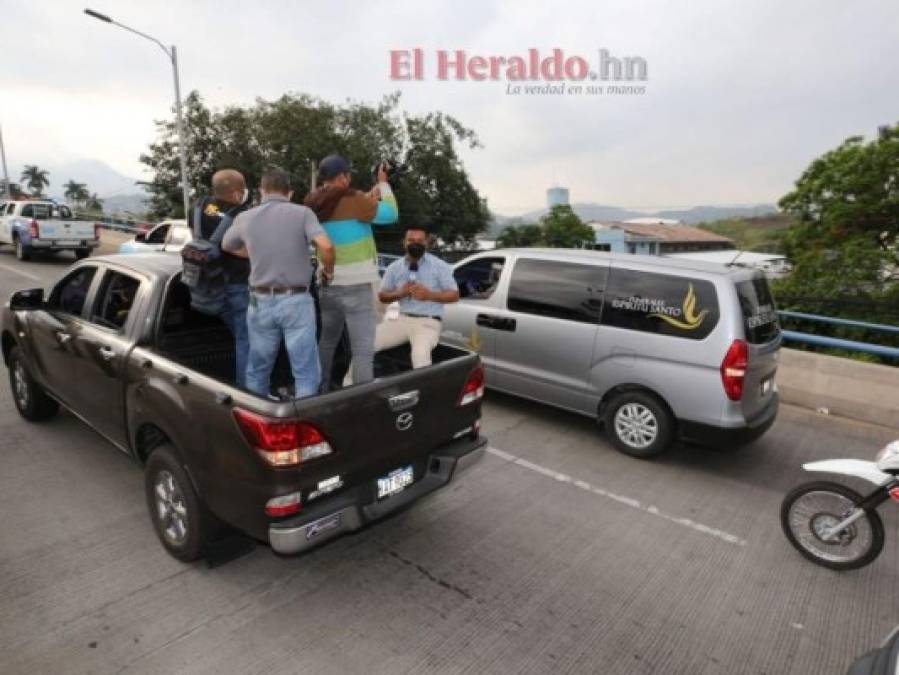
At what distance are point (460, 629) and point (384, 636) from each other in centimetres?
39

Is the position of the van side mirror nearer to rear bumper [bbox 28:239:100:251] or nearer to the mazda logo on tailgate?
the mazda logo on tailgate

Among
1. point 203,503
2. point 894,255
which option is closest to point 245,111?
point 894,255

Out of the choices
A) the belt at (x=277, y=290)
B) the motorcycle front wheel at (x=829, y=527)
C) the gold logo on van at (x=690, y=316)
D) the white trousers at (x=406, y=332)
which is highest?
the belt at (x=277, y=290)

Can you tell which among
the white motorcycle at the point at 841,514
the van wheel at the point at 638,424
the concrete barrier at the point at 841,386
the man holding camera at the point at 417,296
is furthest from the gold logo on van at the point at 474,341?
the concrete barrier at the point at 841,386

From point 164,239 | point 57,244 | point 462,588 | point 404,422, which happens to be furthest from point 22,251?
point 462,588

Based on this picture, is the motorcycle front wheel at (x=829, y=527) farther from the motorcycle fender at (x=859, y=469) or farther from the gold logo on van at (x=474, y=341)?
the gold logo on van at (x=474, y=341)

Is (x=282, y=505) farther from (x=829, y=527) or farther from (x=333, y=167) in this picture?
(x=829, y=527)

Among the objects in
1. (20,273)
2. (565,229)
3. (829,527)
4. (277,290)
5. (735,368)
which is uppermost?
(565,229)

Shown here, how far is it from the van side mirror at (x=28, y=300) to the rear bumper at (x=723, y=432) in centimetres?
554

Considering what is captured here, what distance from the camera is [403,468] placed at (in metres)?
3.13

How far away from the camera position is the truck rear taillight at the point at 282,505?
258cm

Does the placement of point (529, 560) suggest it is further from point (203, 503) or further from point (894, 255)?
point (894, 255)

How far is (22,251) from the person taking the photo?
16.3 meters

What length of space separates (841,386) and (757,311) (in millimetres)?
2550
